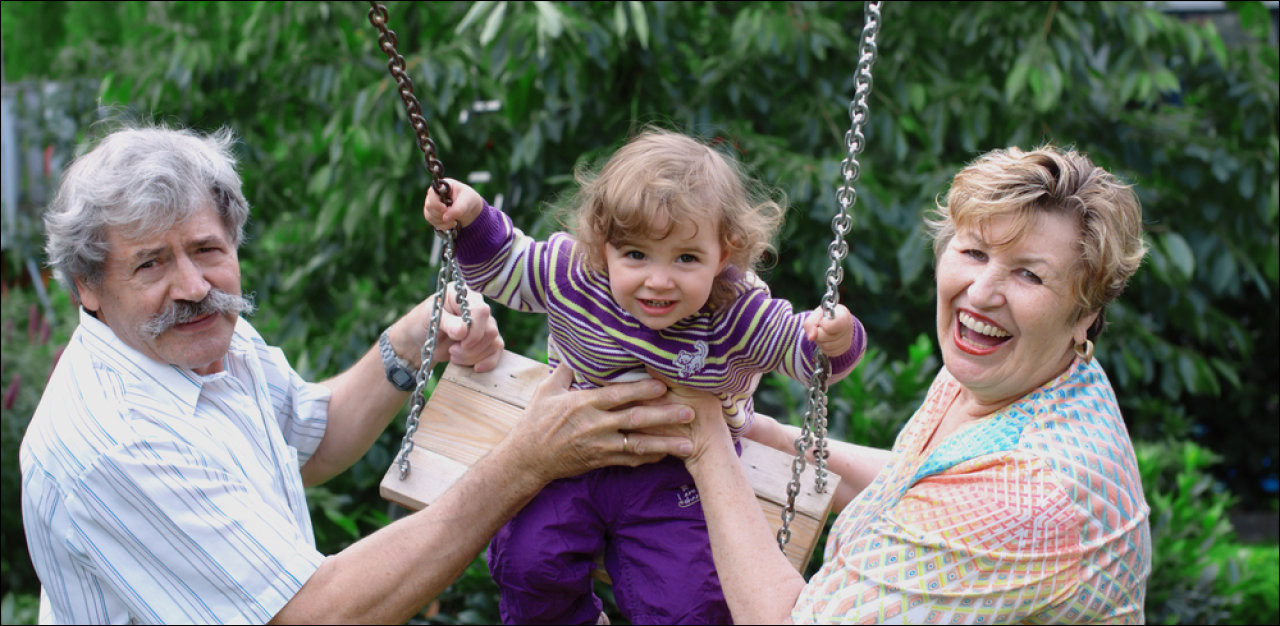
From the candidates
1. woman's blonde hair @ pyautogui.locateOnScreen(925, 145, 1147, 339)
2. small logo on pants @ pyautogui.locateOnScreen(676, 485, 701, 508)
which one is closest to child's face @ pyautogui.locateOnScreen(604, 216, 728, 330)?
small logo on pants @ pyautogui.locateOnScreen(676, 485, 701, 508)

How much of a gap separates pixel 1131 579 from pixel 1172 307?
9.37ft

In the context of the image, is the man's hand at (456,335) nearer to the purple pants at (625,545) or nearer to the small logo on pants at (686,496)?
the purple pants at (625,545)

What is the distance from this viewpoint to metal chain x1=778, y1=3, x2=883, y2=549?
220 cm

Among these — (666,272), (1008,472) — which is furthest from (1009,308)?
(666,272)

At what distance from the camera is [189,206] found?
239 centimetres

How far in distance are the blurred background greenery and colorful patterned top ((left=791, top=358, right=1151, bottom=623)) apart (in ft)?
5.53

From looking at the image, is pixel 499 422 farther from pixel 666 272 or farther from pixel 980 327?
pixel 980 327

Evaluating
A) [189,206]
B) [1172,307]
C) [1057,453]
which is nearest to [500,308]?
[189,206]

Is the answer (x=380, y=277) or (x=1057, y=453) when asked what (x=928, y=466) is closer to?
(x=1057, y=453)

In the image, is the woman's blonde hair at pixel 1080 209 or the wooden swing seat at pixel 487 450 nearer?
the woman's blonde hair at pixel 1080 209

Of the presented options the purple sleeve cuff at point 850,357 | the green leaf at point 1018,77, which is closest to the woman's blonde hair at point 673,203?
the purple sleeve cuff at point 850,357

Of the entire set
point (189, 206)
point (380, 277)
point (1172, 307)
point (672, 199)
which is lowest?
point (380, 277)

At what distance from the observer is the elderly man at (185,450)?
221 centimetres

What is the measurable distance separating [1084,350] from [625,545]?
1042 mm
